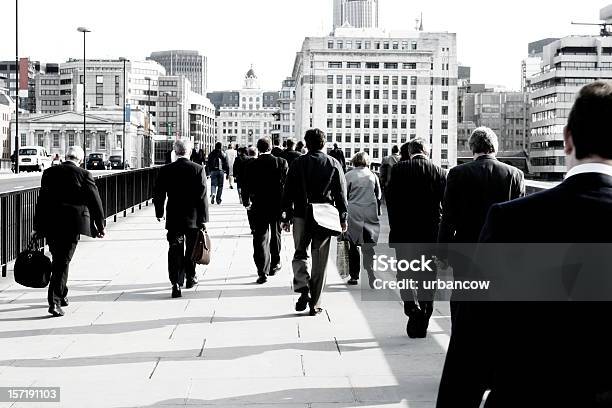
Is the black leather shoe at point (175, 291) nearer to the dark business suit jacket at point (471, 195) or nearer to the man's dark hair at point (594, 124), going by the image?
the dark business suit jacket at point (471, 195)

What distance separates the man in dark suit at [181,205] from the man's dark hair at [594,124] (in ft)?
27.5

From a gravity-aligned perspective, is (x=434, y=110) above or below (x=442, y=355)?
above

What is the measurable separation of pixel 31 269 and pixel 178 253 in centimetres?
198

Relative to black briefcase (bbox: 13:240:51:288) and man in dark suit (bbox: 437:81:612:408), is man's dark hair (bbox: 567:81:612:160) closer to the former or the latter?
man in dark suit (bbox: 437:81:612:408)

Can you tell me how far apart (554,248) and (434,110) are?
170 meters

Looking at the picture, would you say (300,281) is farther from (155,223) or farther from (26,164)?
(26,164)

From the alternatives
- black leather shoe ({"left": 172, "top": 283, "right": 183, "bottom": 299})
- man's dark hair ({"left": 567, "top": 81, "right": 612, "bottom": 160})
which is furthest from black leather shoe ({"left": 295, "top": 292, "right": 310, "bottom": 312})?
man's dark hair ({"left": 567, "top": 81, "right": 612, "bottom": 160})

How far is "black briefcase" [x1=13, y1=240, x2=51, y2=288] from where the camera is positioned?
874 cm

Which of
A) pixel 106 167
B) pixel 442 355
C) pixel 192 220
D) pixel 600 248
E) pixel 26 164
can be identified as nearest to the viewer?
pixel 600 248

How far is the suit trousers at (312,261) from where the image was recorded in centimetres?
892

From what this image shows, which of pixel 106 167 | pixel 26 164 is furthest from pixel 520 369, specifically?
pixel 106 167

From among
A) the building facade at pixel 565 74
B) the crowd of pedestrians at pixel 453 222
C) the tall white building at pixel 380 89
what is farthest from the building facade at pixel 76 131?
the crowd of pedestrians at pixel 453 222

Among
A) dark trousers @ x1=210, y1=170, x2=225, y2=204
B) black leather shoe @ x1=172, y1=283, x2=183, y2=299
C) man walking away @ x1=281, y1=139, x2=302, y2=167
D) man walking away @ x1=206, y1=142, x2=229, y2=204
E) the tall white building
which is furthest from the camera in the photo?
the tall white building

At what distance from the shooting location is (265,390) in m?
5.86
